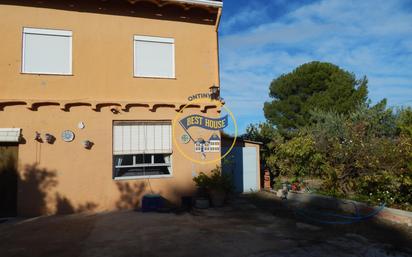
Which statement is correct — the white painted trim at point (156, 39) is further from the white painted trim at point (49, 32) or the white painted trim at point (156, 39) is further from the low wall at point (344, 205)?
the low wall at point (344, 205)

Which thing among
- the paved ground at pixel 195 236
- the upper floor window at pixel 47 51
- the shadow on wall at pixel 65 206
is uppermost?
the upper floor window at pixel 47 51

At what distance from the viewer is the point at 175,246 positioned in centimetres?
588

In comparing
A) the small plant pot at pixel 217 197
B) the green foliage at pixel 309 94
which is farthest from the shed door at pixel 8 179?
the green foliage at pixel 309 94

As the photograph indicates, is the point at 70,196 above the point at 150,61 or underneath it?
underneath

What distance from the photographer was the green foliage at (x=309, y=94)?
2169 centimetres

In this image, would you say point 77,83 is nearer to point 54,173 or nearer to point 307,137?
point 54,173

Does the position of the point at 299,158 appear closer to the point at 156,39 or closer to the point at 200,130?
the point at 200,130

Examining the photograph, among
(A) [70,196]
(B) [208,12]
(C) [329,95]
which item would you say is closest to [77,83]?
(A) [70,196]

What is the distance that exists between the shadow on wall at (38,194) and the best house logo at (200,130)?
3.69m

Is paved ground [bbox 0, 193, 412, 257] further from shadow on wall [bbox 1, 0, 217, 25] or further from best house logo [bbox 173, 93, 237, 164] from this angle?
shadow on wall [bbox 1, 0, 217, 25]

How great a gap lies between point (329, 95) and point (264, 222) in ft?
54.7

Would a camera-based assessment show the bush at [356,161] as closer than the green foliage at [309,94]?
Yes

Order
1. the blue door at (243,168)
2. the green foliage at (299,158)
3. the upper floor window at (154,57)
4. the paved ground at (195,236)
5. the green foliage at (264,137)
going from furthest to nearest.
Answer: the green foliage at (264,137), the blue door at (243,168), the green foliage at (299,158), the upper floor window at (154,57), the paved ground at (195,236)

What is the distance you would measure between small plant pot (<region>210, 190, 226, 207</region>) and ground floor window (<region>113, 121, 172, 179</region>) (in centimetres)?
149
